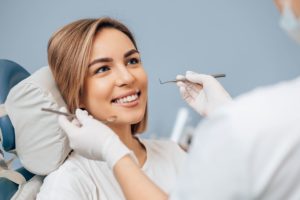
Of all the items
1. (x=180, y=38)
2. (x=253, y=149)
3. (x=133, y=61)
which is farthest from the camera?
(x=180, y=38)

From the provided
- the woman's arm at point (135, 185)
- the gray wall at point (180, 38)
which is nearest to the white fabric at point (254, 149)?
the woman's arm at point (135, 185)

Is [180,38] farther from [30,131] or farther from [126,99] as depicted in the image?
[30,131]

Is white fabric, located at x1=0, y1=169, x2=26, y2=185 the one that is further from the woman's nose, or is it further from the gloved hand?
the gloved hand

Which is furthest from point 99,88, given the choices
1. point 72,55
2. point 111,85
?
point 72,55

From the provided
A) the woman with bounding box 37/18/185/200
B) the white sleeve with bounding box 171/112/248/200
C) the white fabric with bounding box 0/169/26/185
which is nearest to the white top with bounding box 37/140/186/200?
the woman with bounding box 37/18/185/200

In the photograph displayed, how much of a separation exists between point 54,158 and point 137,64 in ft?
1.43

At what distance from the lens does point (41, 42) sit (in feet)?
6.30

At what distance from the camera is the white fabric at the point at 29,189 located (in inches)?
50.6

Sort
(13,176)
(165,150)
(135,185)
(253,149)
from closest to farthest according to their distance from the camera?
(253,149), (135,185), (13,176), (165,150)

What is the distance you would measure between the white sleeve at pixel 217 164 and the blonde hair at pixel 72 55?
77 cm

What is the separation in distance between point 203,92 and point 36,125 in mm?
575

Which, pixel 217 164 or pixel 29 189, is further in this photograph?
pixel 29 189

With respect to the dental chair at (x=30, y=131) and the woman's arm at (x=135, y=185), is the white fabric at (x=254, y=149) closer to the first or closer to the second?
the woman's arm at (x=135, y=185)

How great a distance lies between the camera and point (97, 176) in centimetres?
135
